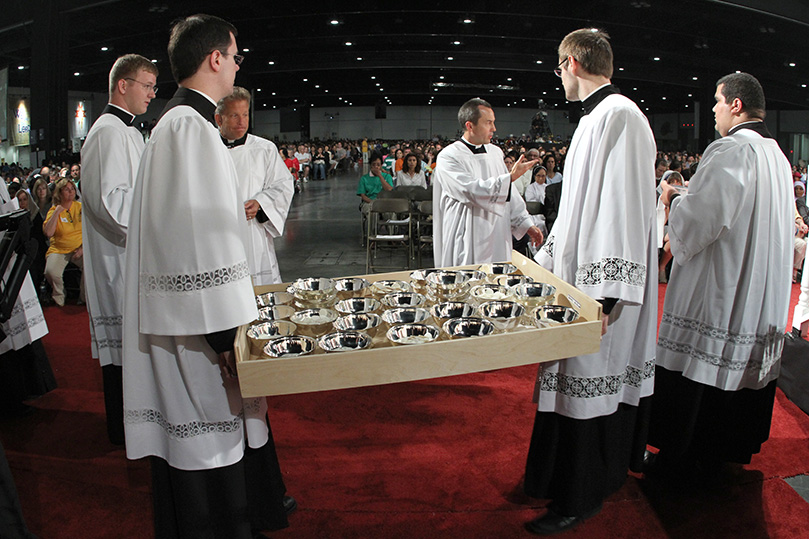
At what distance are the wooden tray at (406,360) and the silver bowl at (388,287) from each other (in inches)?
20.6

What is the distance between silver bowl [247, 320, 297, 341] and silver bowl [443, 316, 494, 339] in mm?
578

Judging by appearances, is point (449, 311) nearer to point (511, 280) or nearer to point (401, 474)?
point (511, 280)

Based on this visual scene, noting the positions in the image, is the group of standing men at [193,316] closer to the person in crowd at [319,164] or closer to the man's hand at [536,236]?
the man's hand at [536,236]

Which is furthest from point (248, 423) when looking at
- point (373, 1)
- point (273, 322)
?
point (373, 1)

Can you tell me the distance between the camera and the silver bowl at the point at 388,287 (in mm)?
2627

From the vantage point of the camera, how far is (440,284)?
2.58m

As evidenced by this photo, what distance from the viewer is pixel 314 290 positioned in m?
2.48

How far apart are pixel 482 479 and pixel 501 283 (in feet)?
3.43

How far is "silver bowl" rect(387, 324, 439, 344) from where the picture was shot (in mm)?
2117

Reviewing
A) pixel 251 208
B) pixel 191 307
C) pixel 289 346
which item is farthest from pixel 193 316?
pixel 251 208

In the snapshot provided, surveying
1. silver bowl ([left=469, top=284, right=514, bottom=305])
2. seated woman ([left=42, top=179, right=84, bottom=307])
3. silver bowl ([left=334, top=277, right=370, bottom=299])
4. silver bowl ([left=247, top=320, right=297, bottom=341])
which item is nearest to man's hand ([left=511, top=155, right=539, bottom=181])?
silver bowl ([left=469, top=284, right=514, bottom=305])

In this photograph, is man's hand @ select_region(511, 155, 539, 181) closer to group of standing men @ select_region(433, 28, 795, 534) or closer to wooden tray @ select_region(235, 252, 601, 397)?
group of standing men @ select_region(433, 28, 795, 534)

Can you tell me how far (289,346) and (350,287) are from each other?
62 centimetres

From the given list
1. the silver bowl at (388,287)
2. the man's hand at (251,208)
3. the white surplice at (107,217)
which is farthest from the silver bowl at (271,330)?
the man's hand at (251,208)
